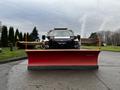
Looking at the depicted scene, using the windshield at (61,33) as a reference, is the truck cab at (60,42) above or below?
below

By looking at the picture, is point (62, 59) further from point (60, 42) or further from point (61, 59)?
point (60, 42)

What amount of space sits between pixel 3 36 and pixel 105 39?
282 ft

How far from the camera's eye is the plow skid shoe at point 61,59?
1353cm

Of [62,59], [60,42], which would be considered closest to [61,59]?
[62,59]

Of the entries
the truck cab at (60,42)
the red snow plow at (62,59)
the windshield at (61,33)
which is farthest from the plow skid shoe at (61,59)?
the windshield at (61,33)

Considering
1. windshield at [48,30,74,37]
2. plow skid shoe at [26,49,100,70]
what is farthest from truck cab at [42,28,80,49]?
plow skid shoe at [26,49,100,70]

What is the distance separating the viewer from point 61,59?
13.6 metres

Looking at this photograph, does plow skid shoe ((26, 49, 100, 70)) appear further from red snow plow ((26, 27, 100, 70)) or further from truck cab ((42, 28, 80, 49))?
truck cab ((42, 28, 80, 49))

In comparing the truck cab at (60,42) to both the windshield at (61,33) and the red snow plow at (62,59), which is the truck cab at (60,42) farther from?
the red snow plow at (62,59)

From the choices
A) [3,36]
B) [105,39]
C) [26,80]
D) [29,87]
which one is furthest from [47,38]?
[105,39]

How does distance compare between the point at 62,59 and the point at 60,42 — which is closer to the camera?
the point at 62,59

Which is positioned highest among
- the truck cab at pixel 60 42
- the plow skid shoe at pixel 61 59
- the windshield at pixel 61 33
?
the windshield at pixel 61 33

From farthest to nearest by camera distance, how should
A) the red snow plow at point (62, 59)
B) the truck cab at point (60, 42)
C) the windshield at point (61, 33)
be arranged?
the windshield at point (61, 33)
the truck cab at point (60, 42)
the red snow plow at point (62, 59)

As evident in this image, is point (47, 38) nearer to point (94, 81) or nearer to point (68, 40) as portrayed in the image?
point (68, 40)
